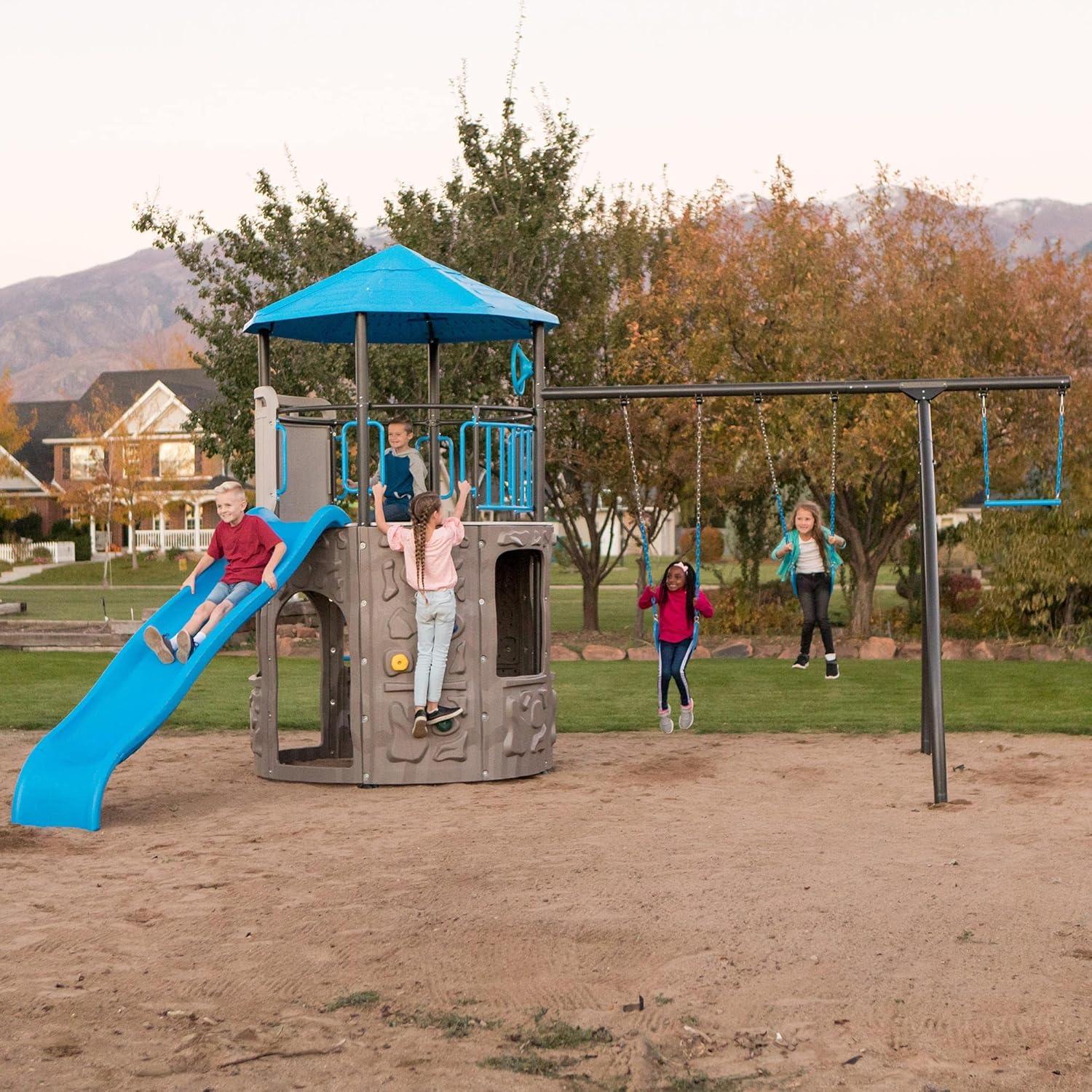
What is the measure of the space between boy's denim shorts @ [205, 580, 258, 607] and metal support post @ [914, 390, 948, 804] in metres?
4.69

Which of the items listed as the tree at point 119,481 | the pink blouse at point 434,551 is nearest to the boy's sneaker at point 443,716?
the pink blouse at point 434,551

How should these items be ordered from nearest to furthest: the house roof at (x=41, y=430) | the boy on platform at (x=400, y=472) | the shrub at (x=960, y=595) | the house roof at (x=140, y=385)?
the boy on platform at (x=400, y=472) → the shrub at (x=960, y=595) → the house roof at (x=140, y=385) → the house roof at (x=41, y=430)

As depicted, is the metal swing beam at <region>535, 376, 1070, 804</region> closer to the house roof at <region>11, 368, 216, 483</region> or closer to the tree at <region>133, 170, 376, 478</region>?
the tree at <region>133, 170, 376, 478</region>

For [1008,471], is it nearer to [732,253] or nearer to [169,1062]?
[732,253]

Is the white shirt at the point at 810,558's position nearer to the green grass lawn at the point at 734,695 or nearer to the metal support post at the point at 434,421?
the green grass lawn at the point at 734,695

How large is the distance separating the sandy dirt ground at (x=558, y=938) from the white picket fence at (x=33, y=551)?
152 feet

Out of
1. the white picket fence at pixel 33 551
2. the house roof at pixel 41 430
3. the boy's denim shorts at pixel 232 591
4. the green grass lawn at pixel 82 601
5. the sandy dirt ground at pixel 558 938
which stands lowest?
the sandy dirt ground at pixel 558 938

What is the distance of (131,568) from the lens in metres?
49.8

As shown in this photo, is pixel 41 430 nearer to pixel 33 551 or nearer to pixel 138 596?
pixel 33 551

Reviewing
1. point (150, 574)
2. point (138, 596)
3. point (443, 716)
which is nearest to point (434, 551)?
point (443, 716)

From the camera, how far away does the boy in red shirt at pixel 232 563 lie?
9961 mm

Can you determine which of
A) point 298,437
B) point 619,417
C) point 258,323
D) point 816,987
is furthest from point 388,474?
point 619,417

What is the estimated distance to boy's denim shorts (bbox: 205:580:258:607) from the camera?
1026cm

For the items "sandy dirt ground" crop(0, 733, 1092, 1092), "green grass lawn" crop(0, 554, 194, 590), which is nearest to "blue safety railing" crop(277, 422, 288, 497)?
"sandy dirt ground" crop(0, 733, 1092, 1092)
